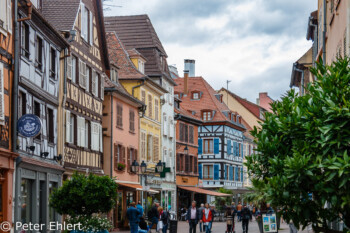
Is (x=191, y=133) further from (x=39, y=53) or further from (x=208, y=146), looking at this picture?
(x=39, y=53)

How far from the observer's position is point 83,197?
21141 mm

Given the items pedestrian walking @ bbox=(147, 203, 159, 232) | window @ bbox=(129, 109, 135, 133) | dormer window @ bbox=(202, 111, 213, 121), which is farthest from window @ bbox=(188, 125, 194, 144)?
pedestrian walking @ bbox=(147, 203, 159, 232)

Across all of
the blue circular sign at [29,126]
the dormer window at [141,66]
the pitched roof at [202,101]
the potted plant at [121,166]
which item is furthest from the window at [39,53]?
the pitched roof at [202,101]

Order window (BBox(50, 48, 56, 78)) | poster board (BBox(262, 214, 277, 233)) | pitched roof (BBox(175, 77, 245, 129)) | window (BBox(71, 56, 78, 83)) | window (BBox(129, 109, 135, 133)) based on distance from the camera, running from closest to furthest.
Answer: window (BBox(50, 48, 56, 78))
poster board (BBox(262, 214, 277, 233))
window (BBox(71, 56, 78, 83))
window (BBox(129, 109, 135, 133))
pitched roof (BBox(175, 77, 245, 129))

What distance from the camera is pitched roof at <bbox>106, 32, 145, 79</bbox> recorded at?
4656 centimetres

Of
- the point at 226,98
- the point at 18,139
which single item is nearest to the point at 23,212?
the point at 18,139

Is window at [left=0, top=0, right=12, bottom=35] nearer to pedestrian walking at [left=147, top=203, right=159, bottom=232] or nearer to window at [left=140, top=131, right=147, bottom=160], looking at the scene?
pedestrian walking at [left=147, top=203, right=159, bottom=232]

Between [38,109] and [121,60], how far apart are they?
2226cm

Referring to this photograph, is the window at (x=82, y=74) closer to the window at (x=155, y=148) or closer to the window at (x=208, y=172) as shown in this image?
the window at (x=155, y=148)

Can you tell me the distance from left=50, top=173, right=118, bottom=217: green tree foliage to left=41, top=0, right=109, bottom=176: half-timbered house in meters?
7.46

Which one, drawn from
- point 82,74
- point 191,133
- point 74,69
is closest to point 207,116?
point 191,133

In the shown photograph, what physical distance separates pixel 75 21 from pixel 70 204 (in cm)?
1233

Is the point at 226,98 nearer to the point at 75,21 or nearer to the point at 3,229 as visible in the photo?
the point at 75,21

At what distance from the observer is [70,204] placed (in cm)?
2134
